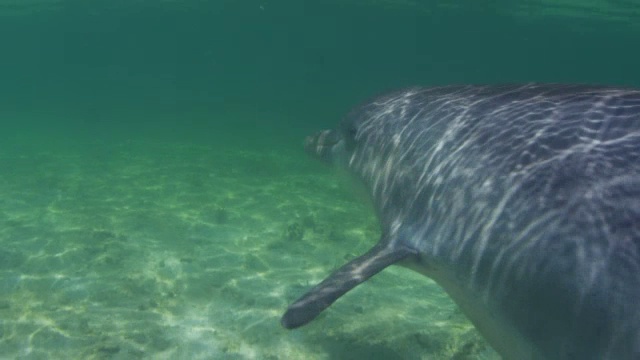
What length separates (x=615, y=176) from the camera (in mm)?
3113

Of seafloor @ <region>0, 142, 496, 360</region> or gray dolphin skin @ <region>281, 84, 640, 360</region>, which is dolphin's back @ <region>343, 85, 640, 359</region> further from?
seafloor @ <region>0, 142, 496, 360</region>

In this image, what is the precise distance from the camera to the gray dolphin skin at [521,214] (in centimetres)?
283

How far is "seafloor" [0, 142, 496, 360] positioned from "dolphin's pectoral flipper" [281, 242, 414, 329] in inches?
72.8

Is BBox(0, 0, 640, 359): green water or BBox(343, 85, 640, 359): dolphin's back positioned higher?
BBox(343, 85, 640, 359): dolphin's back

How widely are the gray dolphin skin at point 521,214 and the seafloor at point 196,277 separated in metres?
1.74

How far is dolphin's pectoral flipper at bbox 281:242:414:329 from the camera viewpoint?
3934 mm

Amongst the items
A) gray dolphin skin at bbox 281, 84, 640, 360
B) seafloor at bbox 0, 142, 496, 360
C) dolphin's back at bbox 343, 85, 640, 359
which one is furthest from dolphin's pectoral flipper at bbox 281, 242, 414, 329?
seafloor at bbox 0, 142, 496, 360

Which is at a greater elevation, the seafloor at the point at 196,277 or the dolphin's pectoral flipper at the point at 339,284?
the dolphin's pectoral flipper at the point at 339,284

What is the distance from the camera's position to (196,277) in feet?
30.6

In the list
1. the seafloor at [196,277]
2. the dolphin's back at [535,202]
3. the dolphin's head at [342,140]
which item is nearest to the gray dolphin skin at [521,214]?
the dolphin's back at [535,202]

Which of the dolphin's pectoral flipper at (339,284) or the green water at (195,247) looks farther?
the green water at (195,247)

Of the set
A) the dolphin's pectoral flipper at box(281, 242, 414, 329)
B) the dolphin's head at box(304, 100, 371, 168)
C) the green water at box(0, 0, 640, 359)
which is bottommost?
the green water at box(0, 0, 640, 359)

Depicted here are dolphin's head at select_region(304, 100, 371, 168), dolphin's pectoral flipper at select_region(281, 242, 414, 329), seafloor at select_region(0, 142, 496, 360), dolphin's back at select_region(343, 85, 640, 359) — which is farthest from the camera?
seafloor at select_region(0, 142, 496, 360)

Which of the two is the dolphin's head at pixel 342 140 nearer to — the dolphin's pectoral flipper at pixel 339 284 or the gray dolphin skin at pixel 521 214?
the gray dolphin skin at pixel 521 214
